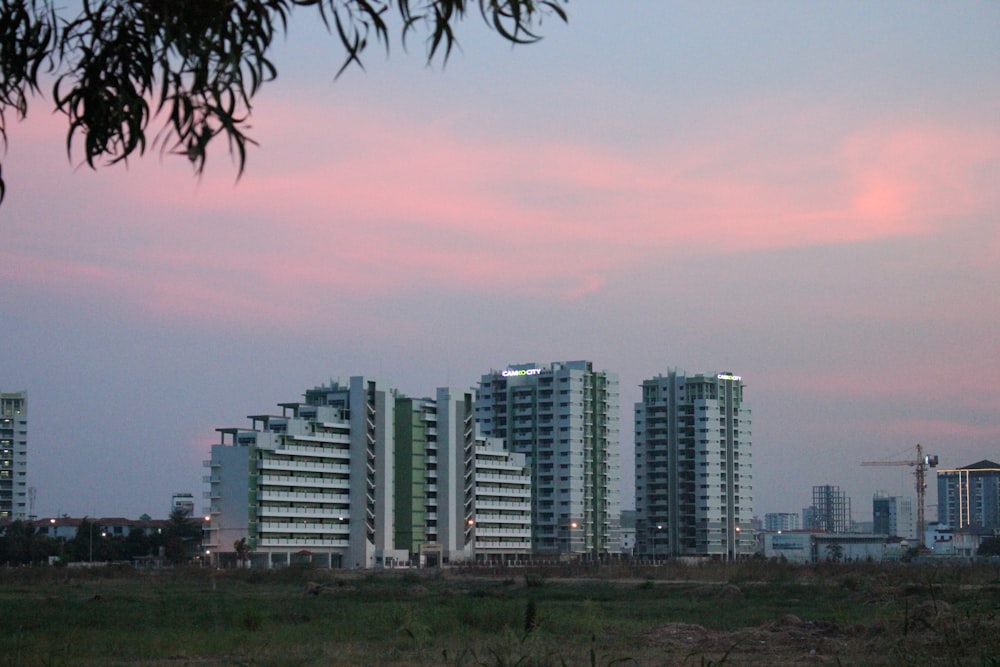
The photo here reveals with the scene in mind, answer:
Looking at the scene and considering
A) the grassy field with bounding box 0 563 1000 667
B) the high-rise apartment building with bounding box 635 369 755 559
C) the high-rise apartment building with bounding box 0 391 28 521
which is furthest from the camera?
the high-rise apartment building with bounding box 0 391 28 521

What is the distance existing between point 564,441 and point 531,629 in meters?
140

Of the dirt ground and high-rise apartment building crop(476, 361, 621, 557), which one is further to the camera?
high-rise apartment building crop(476, 361, 621, 557)

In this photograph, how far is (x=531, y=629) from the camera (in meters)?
24.4

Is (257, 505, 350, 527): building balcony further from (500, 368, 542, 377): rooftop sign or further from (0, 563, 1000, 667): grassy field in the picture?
(0, 563, 1000, 667): grassy field

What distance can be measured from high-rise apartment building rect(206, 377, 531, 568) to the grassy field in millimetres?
67092

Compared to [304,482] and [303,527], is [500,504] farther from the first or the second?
[304,482]

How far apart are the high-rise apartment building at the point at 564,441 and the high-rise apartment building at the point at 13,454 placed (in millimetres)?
71054

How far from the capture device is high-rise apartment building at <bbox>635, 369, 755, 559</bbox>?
170625 millimetres

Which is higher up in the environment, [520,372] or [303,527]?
[520,372]

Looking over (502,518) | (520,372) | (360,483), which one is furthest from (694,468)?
(360,483)

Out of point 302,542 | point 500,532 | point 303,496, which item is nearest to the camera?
point 302,542

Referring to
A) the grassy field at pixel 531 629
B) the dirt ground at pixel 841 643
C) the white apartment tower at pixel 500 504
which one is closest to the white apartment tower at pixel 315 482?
the white apartment tower at pixel 500 504

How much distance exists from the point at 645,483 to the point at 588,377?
1935 cm

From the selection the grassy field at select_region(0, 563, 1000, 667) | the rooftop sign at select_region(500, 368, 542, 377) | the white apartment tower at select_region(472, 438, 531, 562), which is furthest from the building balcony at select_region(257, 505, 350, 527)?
the grassy field at select_region(0, 563, 1000, 667)
